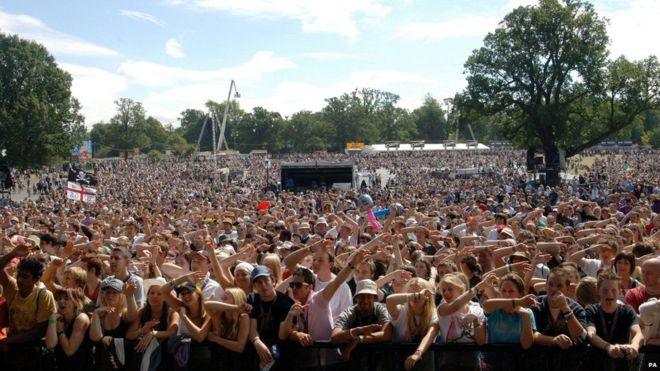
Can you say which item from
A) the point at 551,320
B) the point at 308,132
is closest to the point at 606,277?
the point at 551,320

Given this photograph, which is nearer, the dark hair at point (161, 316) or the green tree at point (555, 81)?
the dark hair at point (161, 316)

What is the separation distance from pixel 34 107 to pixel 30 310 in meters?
49.9

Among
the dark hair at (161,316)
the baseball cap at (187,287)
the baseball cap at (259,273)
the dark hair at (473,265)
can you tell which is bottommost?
the dark hair at (161,316)

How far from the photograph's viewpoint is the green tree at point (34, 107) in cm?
4978

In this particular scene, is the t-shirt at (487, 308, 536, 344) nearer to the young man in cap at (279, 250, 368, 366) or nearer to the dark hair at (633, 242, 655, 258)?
the young man in cap at (279, 250, 368, 366)

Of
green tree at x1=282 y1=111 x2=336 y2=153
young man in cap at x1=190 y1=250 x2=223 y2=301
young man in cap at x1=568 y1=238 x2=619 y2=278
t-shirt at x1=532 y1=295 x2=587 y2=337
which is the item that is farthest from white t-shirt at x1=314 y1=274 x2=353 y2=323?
green tree at x1=282 y1=111 x2=336 y2=153

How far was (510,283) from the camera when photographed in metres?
4.77

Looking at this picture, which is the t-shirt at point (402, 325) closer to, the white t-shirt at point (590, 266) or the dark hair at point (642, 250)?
the white t-shirt at point (590, 266)

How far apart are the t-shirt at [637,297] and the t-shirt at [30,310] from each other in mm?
4645

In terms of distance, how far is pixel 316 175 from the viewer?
38.6 metres

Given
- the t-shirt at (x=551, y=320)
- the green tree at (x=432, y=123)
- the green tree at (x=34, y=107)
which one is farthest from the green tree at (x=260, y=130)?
the t-shirt at (x=551, y=320)

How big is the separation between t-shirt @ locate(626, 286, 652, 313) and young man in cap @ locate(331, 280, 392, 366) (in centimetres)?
203

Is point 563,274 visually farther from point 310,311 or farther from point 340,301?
point 310,311

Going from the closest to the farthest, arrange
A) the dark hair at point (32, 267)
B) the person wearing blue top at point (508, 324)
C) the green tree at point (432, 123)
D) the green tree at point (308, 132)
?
the person wearing blue top at point (508, 324) → the dark hair at point (32, 267) → the green tree at point (308, 132) → the green tree at point (432, 123)
